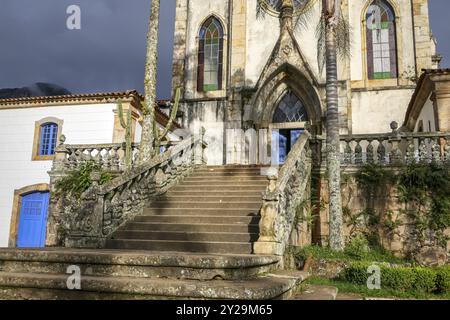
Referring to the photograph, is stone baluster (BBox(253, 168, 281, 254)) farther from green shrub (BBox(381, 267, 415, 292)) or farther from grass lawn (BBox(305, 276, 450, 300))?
green shrub (BBox(381, 267, 415, 292))

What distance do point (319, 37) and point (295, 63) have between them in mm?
1576

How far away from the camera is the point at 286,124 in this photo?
17531 mm

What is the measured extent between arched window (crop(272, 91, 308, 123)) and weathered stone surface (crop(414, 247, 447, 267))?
324 inches

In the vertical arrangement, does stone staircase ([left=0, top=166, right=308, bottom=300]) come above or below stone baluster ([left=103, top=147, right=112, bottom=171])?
below

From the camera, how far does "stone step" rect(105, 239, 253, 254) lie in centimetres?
745

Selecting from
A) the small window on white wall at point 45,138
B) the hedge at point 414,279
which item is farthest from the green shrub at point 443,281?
the small window on white wall at point 45,138

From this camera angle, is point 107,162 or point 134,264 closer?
point 134,264

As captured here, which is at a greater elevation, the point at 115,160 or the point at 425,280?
the point at 115,160

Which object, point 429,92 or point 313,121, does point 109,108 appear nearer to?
point 313,121

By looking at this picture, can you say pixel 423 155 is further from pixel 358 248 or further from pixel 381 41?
pixel 381 41

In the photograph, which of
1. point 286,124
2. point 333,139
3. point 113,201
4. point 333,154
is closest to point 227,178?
point 333,154

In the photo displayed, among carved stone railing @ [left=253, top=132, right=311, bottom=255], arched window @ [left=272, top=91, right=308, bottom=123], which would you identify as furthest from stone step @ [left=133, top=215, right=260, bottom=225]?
arched window @ [left=272, top=91, right=308, bottom=123]

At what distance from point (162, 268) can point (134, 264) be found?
1.22 ft

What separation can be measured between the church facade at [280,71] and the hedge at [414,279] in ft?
28.8
